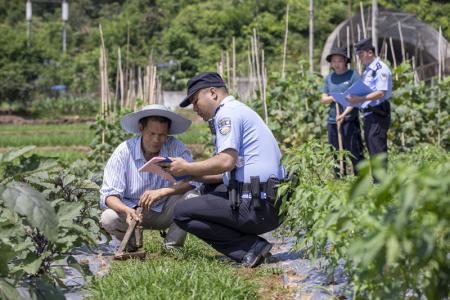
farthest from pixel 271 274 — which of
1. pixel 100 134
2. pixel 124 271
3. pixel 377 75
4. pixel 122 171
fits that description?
pixel 100 134

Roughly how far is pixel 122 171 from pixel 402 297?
9.52 feet

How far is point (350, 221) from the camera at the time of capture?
8.62ft

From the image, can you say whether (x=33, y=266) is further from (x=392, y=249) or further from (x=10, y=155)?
(x=392, y=249)

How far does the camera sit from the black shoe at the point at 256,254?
4721 millimetres

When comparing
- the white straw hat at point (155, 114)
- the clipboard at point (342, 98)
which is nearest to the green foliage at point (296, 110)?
the clipboard at point (342, 98)

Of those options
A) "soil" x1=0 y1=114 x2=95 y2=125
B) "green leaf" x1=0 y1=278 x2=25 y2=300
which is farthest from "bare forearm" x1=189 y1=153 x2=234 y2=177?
"soil" x1=0 y1=114 x2=95 y2=125

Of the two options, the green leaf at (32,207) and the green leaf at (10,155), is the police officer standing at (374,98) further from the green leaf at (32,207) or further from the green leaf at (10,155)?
→ the green leaf at (32,207)

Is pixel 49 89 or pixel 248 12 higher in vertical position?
pixel 248 12

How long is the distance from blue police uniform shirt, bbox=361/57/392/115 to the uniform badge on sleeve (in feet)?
10.7

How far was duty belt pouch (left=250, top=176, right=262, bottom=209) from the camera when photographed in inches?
186

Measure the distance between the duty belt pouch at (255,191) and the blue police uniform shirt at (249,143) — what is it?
45 millimetres

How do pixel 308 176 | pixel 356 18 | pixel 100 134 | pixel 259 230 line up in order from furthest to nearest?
pixel 356 18 < pixel 100 134 < pixel 259 230 < pixel 308 176

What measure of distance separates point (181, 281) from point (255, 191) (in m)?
0.99

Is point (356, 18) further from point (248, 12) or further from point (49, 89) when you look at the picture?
point (49, 89)
